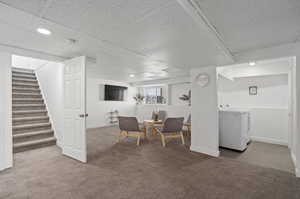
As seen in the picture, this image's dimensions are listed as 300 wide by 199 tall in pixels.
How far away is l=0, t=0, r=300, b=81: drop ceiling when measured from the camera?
135 centimetres

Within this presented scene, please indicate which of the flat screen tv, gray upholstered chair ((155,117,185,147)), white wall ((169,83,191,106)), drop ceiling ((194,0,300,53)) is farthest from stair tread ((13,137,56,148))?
white wall ((169,83,191,106))

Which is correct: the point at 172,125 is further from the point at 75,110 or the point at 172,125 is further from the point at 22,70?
the point at 22,70

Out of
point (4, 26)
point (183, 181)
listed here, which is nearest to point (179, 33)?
point (183, 181)

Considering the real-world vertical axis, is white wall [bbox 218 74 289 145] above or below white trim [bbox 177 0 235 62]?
below

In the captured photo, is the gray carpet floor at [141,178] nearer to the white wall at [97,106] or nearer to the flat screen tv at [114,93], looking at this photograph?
the white wall at [97,106]

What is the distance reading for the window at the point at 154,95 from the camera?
6940 mm

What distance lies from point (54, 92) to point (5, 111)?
54.9 inches

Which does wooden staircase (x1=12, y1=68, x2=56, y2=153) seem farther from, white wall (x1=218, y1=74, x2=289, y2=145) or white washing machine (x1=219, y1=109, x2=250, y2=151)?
white wall (x1=218, y1=74, x2=289, y2=145)

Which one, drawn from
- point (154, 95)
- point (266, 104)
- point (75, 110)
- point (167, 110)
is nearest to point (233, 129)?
point (266, 104)

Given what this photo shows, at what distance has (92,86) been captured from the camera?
240 inches

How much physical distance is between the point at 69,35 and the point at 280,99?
217 inches

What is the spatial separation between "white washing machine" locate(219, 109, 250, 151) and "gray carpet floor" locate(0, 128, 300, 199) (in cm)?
75

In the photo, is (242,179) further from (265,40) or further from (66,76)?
(66,76)

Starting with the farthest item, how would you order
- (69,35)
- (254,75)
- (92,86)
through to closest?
(92,86) → (254,75) → (69,35)
